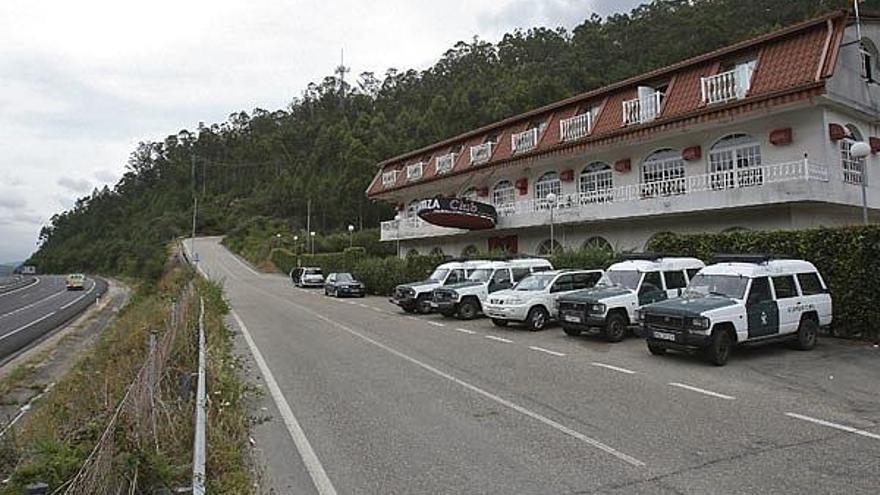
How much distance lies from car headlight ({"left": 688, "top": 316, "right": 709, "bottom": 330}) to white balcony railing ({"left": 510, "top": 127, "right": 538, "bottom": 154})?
73.1 ft

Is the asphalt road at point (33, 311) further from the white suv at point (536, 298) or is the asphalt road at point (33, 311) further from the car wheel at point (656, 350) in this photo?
the car wheel at point (656, 350)

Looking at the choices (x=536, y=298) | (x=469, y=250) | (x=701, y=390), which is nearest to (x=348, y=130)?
(x=469, y=250)

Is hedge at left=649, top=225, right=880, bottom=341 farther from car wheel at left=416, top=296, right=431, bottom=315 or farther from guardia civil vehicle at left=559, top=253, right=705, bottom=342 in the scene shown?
car wheel at left=416, top=296, right=431, bottom=315

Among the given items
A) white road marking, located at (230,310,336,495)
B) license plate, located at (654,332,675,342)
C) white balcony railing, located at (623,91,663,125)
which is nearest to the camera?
white road marking, located at (230,310,336,495)

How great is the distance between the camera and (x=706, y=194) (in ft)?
75.1

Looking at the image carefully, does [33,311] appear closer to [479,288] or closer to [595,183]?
[479,288]

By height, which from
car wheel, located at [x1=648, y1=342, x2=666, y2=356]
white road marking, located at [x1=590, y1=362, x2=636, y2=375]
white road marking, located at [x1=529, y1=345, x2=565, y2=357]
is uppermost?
car wheel, located at [x1=648, y1=342, x2=666, y2=356]

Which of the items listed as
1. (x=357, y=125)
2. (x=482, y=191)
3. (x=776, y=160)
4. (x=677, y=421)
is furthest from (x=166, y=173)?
(x=677, y=421)

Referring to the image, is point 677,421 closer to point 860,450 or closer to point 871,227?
point 860,450

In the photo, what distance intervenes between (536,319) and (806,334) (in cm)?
685

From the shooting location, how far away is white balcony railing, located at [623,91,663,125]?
2688 cm

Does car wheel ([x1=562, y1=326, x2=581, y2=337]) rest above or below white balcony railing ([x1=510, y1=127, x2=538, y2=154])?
below

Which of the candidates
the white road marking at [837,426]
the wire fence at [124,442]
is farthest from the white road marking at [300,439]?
the white road marking at [837,426]

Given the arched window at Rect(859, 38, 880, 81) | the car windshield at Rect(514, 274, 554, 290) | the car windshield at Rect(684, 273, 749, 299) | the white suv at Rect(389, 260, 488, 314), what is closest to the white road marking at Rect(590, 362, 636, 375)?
the car windshield at Rect(684, 273, 749, 299)
